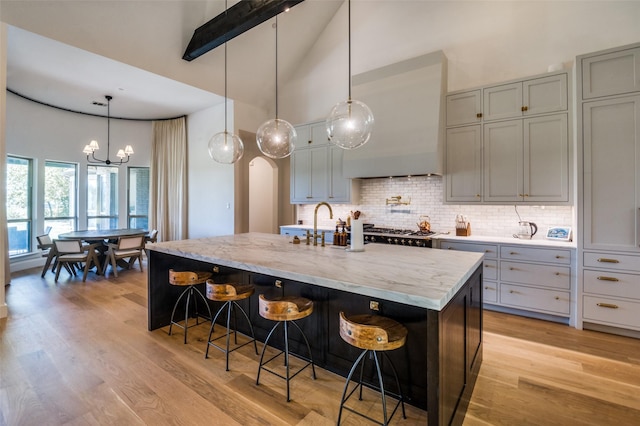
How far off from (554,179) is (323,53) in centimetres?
448

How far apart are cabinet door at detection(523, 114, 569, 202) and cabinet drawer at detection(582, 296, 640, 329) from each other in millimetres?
1114

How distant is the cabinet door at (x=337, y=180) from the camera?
5.12 meters

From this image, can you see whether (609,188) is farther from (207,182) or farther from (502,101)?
(207,182)

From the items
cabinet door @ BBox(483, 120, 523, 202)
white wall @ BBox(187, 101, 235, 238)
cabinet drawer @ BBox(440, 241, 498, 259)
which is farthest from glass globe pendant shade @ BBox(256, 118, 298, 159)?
white wall @ BBox(187, 101, 235, 238)

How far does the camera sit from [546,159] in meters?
3.48

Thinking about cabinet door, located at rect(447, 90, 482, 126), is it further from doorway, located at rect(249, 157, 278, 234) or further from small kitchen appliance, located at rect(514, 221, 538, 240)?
doorway, located at rect(249, 157, 278, 234)

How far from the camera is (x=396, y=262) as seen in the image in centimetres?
216

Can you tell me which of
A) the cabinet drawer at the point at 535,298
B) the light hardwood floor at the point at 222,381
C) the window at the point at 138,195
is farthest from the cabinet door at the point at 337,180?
the window at the point at 138,195

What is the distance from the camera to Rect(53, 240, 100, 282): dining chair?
5.02 m

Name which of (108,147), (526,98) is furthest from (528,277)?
(108,147)

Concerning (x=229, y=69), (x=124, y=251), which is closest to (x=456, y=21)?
(x=229, y=69)

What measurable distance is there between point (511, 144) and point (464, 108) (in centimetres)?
76

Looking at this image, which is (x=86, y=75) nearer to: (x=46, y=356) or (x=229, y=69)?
(x=229, y=69)

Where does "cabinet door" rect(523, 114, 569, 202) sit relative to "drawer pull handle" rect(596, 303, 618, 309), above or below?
above
